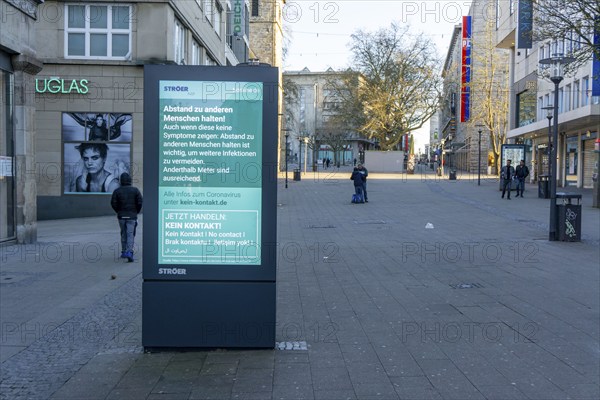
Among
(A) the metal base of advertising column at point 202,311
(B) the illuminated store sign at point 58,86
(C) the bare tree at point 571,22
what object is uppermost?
(C) the bare tree at point 571,22

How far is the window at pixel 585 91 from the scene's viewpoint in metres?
34.4

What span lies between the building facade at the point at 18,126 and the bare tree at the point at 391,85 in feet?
149

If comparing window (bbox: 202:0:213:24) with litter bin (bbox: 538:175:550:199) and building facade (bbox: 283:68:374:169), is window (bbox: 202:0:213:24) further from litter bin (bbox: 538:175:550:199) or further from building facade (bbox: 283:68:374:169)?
building facade (bbox: 283:68:374:169)

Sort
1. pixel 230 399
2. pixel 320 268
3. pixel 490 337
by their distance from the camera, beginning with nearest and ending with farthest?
pixel 230 399 < pixel 490 337 < pixel 320 268

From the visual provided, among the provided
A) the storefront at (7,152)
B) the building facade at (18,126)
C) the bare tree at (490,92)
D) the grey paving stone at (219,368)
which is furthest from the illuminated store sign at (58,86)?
the bare tree at (490,92)

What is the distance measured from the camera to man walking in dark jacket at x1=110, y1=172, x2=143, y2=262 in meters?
12.3

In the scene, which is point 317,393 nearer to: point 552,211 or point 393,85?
point 552,211

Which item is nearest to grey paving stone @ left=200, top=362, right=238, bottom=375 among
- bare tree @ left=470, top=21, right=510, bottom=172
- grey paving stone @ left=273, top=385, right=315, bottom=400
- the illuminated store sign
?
grey paving stone @ left=273, top=385, right=315, bottom=400

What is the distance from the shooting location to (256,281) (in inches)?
229

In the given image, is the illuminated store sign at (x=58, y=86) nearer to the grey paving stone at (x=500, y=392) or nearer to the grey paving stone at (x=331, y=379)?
the grey paving stone at (x=331, y=379)

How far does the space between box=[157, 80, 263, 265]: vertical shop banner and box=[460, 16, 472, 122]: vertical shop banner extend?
62.2 meters

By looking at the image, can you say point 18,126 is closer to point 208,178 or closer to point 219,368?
point 208,178

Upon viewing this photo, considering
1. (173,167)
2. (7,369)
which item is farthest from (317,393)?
(7,369)

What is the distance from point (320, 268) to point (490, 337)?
4822 mm
